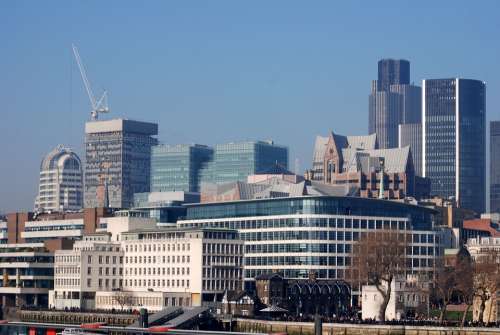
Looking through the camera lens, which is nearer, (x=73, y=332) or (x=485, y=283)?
(x=73, y=332)

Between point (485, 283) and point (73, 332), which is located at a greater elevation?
point (485, 283)

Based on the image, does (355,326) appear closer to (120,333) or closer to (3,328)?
(120,333)

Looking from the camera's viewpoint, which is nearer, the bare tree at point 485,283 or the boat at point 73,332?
the boat at point 73,332

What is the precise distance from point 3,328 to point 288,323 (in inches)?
1615

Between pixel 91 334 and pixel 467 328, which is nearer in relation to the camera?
pixel 91 334

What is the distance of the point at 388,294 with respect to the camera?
191750mm

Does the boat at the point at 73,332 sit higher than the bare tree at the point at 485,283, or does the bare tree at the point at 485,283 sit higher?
the bare tree at the point at 485,283

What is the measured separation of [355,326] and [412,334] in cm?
879

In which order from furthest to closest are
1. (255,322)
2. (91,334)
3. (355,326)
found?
(255,322) < (355,326) < (91,334)

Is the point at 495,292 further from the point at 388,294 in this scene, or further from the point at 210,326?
the point at 210,326

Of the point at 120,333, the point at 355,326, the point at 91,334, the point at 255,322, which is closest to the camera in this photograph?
the point at 91,334

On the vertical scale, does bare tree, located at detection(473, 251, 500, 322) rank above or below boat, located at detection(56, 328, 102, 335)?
above

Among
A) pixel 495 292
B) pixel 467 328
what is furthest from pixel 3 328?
pixel 495 292

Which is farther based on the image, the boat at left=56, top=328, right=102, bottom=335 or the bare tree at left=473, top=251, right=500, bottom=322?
the bare tree at left=473, top=251, right=500, bottom=322
